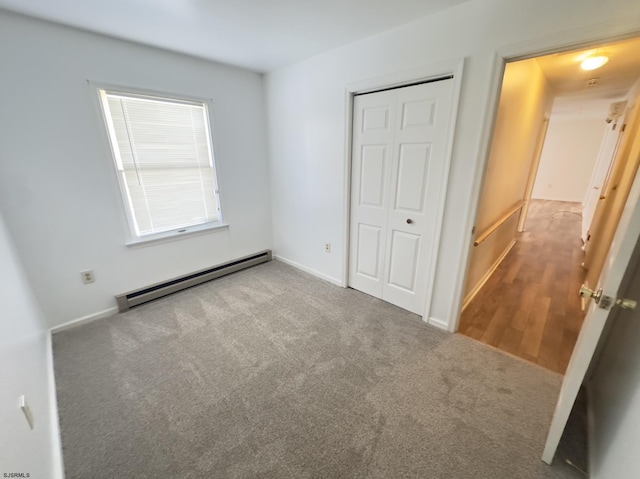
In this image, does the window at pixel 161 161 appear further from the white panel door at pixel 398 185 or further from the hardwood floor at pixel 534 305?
the hardwood floor at pixel 534 305

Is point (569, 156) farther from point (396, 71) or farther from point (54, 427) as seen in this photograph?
point (54, 427)

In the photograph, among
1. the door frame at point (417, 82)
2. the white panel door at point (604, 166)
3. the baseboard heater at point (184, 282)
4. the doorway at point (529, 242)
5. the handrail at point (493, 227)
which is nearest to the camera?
the door frame at point (417, 82)

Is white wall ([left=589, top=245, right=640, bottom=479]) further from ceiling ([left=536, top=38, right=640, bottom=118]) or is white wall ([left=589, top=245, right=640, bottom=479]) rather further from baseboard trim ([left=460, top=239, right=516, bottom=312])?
ceiling ([left=536, top=38, right=640, bottom=118])

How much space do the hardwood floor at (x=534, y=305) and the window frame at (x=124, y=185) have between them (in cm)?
298

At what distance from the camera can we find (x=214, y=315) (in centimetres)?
251

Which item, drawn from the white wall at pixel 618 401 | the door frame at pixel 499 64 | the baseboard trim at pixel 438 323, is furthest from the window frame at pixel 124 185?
the white wall at pixel 618 401

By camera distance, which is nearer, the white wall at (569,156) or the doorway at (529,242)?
the doorway at (529,242)

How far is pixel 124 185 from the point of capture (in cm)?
244

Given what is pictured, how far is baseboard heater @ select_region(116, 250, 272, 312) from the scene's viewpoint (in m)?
2.60

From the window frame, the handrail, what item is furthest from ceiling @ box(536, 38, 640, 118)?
the window frame

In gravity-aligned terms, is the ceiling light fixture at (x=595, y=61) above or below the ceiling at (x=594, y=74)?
below

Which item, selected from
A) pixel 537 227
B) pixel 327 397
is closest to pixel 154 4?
pixel 327 397

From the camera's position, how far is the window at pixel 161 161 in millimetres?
2377

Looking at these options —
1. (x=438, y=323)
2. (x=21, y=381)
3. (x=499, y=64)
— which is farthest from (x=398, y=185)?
(x=21, y=381)
